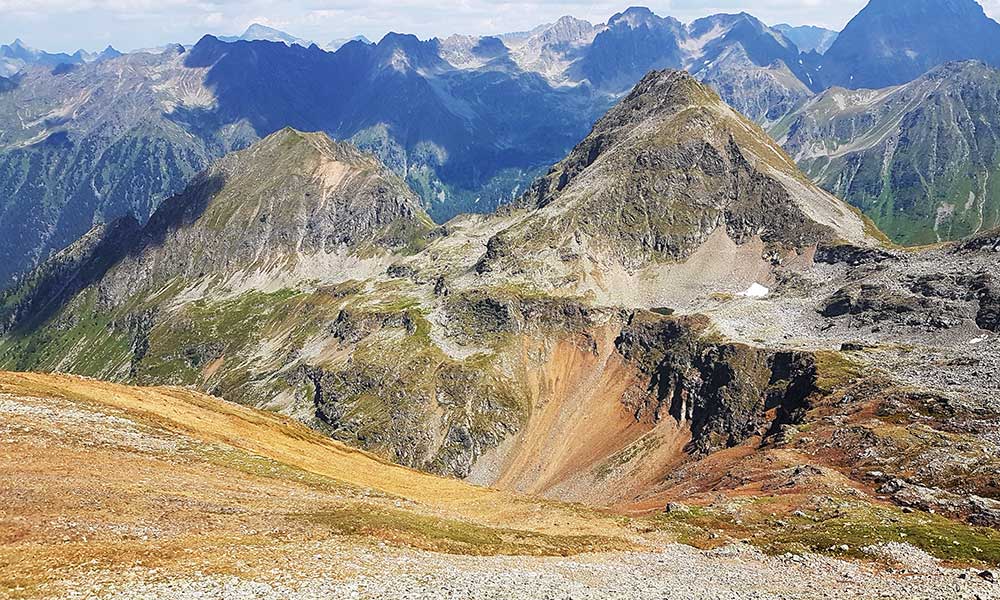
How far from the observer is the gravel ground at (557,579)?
33.7 metres

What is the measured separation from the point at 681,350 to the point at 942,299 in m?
72.5

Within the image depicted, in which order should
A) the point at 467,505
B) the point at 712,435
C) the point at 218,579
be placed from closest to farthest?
the point at 218,579 < the point at 467,505 < the point at 712,435

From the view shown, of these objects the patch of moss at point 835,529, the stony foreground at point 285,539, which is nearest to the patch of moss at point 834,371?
the patch of moss at point 835,529

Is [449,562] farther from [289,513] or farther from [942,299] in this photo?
[942,299]

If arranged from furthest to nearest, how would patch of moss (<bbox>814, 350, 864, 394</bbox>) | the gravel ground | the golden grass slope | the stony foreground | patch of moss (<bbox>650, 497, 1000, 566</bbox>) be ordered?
patch of moss (<bbox>814, 350, 864, 394</bbox>) → patch of moss (<bbox>650, 497, 1000, 566</bbox>) → the golden grass slope → the stony foreground → the gravel ground

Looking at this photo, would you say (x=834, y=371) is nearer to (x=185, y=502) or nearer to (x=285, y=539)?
(x=285, y=539)

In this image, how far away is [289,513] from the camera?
49.5 m

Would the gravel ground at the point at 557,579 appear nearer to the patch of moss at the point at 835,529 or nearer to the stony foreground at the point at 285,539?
the stony foreground at the point at 285,539

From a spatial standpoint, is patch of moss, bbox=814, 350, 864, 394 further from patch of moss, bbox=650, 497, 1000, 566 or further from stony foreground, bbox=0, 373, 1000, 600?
stony foreground, bbox=0, 373, 1000, 600

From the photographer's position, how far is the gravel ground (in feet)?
111

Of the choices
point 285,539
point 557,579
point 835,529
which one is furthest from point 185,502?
point 835,529

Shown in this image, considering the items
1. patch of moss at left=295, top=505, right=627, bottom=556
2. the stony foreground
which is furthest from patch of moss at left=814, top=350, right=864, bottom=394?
patch of moss at left=295, top=505, right=627, bottom=556

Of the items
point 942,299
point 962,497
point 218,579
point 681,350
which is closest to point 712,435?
point 681,350

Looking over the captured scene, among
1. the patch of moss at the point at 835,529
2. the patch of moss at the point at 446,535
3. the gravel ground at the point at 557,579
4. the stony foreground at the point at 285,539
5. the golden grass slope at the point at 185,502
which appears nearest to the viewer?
the gravel ground at the point at 557,579
